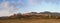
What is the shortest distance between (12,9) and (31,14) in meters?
0.18

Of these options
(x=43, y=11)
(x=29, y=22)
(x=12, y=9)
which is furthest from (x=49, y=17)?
(x=12, y=9)

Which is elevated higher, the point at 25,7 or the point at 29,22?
the point at 25,7

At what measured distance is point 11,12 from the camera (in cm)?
125

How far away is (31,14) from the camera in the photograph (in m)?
1.23

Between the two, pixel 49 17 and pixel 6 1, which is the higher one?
pixel 6 1

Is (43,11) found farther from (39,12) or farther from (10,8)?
(10,8)

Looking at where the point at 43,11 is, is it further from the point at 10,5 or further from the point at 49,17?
the point at 10,5

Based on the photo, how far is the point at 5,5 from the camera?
1254mm

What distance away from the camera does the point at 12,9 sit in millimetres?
1255

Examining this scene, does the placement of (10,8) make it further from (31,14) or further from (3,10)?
(31,14)

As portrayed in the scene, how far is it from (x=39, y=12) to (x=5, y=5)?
32 centimetres

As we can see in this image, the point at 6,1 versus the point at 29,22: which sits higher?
the point at 6,1

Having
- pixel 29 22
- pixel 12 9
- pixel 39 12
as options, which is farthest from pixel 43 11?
pixel 12 9

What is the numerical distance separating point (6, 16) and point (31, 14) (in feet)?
0.74
